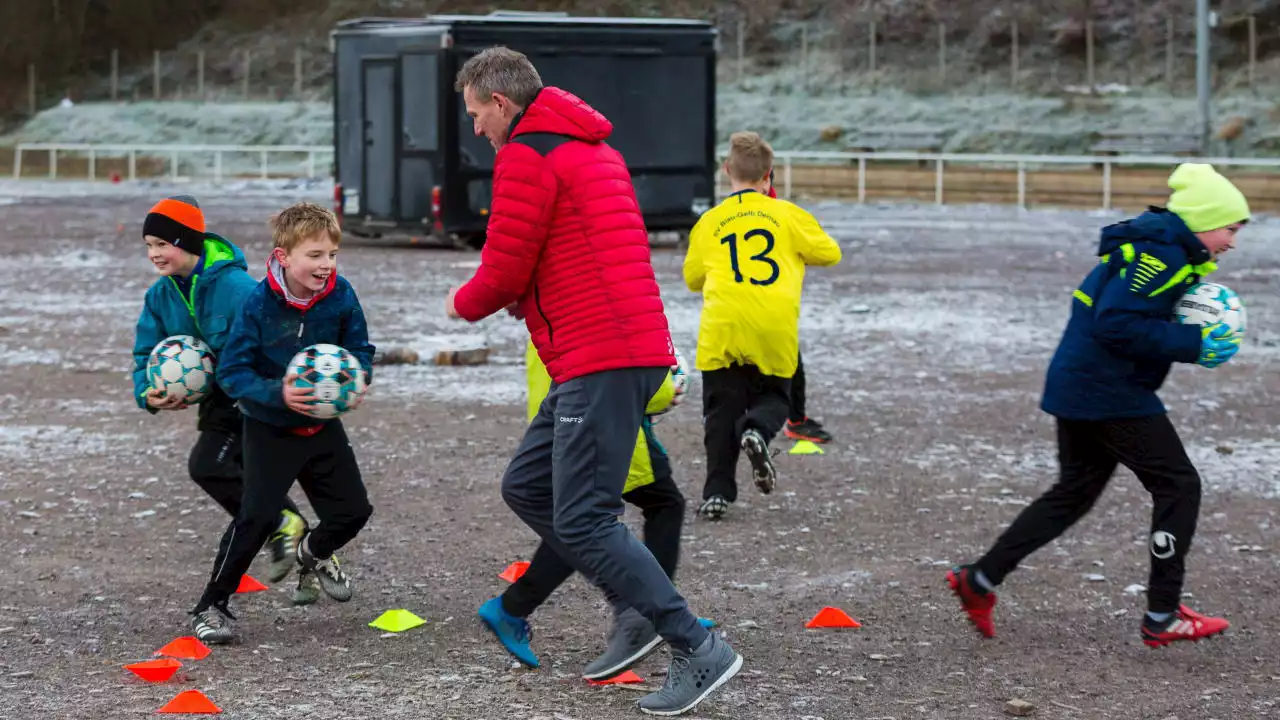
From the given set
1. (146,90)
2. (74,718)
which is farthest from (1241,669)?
(146,90)

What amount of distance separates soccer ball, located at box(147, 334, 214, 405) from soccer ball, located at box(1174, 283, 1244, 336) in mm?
3031

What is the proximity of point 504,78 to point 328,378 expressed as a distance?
4.03 feet

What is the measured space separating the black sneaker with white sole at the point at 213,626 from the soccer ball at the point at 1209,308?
303 cm

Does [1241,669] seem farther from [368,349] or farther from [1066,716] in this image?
[368,349]

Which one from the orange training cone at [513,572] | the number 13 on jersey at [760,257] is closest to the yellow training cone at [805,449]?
the number 13 on jersey at [760,257]

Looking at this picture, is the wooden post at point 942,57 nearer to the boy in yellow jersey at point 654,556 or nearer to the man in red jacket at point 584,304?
the boy in yellow jersey at point 654,556

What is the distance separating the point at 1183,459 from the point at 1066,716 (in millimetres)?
1072

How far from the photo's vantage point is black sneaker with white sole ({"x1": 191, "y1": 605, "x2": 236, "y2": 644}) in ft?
18.5

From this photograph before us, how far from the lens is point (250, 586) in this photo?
21.2ft

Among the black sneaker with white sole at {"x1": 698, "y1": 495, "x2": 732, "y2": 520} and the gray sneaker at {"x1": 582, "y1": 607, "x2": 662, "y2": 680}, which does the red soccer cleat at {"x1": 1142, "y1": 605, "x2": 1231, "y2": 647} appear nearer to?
the gray sneaker at {"x1": 582, "y1": 607, "x2": 662, "y2": 680}

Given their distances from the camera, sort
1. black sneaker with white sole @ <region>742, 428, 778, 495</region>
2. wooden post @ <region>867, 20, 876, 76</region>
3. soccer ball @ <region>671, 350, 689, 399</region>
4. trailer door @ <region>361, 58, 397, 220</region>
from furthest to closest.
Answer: wooden post @ <region>867, 20, 876, 76</region> < trailer door @ <region>361, 58, 397, 220</region> < black sneaker with white sole @ <region>742, 428, 778, 495</region> < soccer ball @ <region>671, 350, 689, 399</region>

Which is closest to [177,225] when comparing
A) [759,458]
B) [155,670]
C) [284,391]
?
[284,391]

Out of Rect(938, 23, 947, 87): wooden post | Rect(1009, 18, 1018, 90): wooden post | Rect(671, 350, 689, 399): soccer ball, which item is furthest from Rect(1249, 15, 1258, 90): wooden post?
Rect(671, 350, 689, 399): soccer ball

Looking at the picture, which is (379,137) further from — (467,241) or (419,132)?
(467,241)
